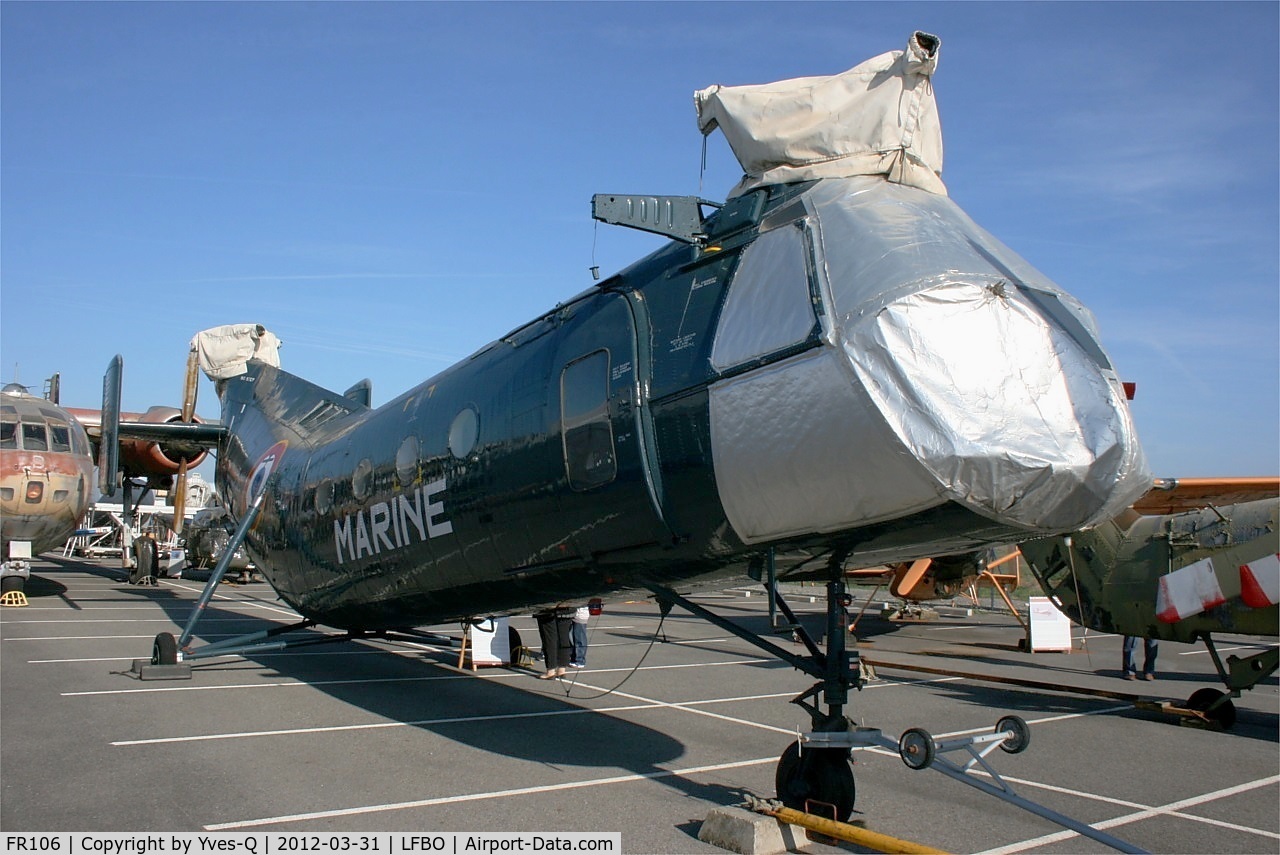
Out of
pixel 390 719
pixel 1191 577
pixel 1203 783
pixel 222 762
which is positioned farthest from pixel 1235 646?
pixel 222 762

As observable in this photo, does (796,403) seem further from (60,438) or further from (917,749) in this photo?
(60,438)

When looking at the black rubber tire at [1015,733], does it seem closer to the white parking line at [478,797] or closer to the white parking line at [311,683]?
the white parking line at [478,797]

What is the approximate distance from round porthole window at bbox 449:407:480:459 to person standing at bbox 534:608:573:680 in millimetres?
4793

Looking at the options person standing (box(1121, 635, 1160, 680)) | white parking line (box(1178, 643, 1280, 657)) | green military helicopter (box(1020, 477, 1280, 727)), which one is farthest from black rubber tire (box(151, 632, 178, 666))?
white parking line (box(1178, 643, 1280, 657))

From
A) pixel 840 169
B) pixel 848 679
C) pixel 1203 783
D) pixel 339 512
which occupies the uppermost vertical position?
pixel 840 169

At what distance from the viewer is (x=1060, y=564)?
13047mm

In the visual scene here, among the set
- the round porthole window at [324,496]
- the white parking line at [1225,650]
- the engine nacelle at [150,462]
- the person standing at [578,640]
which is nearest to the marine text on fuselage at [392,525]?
the round porthole window at [324,496]

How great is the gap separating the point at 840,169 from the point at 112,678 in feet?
33.9

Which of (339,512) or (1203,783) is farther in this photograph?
(339,512)

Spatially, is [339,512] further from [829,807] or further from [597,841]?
[829,807]

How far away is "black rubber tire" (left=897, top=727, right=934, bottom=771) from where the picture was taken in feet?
15.1

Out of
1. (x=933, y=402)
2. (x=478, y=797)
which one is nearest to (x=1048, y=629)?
(x=478, y=797)

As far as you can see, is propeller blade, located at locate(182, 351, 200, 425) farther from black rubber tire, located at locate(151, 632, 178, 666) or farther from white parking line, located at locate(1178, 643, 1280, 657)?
white parking line, located at locate(1178, 643, 1280, 657)

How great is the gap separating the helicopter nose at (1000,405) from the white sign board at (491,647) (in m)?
9.74
